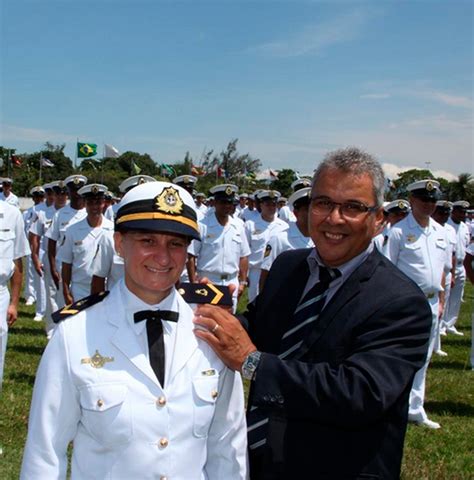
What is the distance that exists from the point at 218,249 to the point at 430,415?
11.5 feet

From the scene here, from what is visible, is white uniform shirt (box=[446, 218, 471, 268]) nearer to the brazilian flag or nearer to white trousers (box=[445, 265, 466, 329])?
white trousers (box=[445, 265, 466, 329])

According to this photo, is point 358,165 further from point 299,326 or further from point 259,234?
point 259,234

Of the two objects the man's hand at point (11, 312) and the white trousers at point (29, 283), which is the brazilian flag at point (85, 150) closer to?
the white trousers at point (29, 283)

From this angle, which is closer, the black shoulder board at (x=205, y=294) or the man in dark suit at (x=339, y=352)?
the man in dark suit at (x=339, y=352)

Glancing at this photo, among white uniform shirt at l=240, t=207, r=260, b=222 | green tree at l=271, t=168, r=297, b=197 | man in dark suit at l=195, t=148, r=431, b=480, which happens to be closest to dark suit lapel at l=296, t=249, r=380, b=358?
man in dark suit at l=195, t=148, r=431, b=480

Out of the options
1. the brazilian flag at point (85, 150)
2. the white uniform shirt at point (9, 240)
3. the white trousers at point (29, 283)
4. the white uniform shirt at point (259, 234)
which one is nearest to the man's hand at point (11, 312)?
the white uniform shirt at point (9, 240)

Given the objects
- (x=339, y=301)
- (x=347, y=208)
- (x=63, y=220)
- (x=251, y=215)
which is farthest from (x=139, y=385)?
(x=251, y=215)

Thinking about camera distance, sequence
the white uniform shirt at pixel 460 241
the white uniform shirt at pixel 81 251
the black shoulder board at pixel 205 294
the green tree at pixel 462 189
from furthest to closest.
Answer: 1. the green tree at pixel 462 189
2. the white uniform shirt at pixel 460 241
3. the white uniform shirt at pixel 81 251
4. the black shoulder board at pixel 205 294

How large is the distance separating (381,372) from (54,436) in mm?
1113

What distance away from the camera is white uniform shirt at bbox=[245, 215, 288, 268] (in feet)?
38.5

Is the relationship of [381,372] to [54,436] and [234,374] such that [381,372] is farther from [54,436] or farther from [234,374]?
[54,436]

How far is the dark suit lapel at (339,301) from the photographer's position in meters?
2.27

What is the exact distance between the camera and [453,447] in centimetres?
584

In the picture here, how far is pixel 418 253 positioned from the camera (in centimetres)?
658
